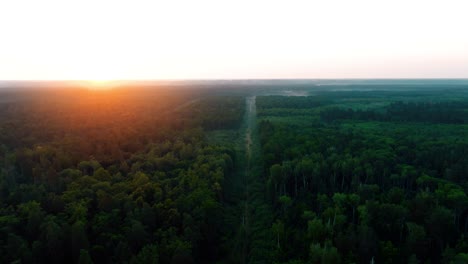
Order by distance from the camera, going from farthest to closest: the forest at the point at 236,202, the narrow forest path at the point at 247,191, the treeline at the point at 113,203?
the narrow forest path at the point at 247,191
the forest at the point at 236,202
the treeline at the point at 113,203

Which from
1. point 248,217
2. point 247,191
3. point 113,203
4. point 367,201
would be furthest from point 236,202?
point 367,201

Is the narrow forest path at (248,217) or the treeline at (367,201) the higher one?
the treeline at (367,201)

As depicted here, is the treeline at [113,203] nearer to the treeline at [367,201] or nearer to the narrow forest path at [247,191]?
the narrow forest path at [247,191]

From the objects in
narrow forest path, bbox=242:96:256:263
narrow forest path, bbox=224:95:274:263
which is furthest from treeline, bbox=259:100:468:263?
narrow forest path, bbox=242:96:256:263

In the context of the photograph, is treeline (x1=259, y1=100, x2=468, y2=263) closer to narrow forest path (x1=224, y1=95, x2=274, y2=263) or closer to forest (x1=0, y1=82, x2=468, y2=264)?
forest (x1=0, y1=82, x2=468, y2=264)

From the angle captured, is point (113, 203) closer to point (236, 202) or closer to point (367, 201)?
point (236, 202)

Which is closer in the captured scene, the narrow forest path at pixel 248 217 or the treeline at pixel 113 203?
the treeline at pixel 113 203

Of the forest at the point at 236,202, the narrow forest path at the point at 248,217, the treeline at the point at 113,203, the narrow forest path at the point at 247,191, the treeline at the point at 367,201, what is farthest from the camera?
the narrow forest path at the point at 247,191

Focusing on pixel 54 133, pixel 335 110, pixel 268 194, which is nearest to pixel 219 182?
pixel 268 194

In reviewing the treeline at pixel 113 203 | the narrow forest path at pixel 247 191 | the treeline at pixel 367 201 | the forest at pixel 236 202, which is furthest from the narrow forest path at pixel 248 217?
the treeline at pixel 113 203

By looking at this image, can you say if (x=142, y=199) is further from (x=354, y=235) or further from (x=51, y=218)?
(x=354, y=235)
